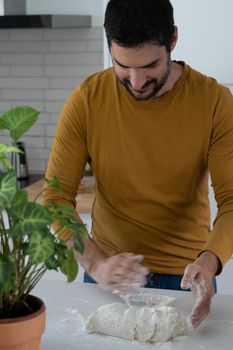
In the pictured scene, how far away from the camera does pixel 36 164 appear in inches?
129

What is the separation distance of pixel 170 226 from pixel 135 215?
107mm

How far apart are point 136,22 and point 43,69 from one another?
176 centimetres

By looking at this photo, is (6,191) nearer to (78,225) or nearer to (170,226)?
(78,225)

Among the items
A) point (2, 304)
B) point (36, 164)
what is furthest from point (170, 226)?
point (36, 164)

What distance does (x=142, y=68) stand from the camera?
5.12 feet

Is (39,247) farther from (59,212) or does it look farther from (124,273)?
(124,273)

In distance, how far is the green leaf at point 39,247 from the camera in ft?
3.41

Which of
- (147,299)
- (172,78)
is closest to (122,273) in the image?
(147,299)

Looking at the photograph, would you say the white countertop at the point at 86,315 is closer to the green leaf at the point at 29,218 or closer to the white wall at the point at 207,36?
the green leaf at the point at 29,218

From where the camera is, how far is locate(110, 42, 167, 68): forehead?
1520mm

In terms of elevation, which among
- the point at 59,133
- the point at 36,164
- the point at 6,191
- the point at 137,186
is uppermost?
the point at 6,191

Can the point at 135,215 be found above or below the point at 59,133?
below

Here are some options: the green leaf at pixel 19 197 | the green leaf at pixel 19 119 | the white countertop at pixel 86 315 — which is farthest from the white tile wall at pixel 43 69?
the green leaf at pixel 19 197

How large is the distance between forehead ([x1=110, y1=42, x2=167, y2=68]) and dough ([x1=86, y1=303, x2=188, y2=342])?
1.93 feet
